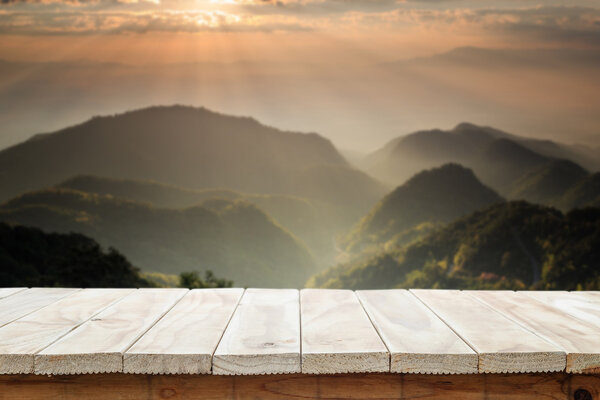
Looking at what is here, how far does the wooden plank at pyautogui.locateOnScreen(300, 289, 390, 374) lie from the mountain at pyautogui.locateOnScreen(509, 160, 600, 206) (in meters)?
23.3

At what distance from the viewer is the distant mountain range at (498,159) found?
22172 mm

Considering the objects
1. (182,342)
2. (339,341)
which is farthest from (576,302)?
(182,342)

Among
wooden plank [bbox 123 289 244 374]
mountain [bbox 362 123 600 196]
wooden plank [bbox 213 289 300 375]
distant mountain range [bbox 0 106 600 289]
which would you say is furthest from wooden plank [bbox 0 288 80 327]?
mountain [bbox 362 123 600 196]

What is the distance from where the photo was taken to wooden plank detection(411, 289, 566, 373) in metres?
1.10

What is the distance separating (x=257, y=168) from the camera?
3164 cm

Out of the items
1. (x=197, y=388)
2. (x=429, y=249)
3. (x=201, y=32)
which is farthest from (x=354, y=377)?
(x=201, y=32)

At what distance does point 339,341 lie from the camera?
3.79 feet

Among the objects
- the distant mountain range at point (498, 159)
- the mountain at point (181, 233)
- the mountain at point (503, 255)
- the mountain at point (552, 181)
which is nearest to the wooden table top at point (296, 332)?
the mountain at point (503, 255)

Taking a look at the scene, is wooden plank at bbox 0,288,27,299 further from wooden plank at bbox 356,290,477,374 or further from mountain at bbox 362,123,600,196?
mountain at bbox 362,123,600,196

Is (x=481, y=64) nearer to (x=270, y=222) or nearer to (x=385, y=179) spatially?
(x=385, y=179)

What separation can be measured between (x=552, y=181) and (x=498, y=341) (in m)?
25.2

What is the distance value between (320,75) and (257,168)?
9732mm

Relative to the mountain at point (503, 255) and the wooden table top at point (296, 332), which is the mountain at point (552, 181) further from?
the wooden table top at point (296, 332)

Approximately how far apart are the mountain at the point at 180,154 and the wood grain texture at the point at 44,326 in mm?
25990
